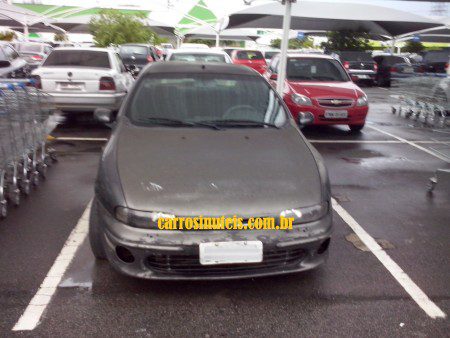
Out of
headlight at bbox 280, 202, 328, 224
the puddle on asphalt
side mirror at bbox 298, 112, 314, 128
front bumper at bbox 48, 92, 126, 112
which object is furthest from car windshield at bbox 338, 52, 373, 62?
headlight at bbox 280, 202, 328, 224

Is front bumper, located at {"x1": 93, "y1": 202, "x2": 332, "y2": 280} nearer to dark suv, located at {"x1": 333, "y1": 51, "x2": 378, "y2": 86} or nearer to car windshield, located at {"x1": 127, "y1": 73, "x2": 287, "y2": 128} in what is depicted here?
car windshield, located at {"x1": 127, "y1": 73, "x2": 287, "y2": 128}

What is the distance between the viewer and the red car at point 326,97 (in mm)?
8695

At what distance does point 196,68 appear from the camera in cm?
476

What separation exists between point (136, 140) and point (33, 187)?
7.85 ft

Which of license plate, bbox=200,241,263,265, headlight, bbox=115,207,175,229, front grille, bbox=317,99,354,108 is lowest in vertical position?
license plate, bbox=200,241,263,265

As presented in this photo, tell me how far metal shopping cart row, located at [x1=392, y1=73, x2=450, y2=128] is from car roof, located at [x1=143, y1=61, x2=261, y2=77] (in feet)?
15.7

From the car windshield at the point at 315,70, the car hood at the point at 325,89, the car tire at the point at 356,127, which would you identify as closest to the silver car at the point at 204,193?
the car hood at the point at 325,89

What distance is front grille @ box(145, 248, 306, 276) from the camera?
2.99 m

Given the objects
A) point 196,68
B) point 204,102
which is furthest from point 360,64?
point 204,102

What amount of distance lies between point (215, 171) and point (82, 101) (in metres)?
5.99

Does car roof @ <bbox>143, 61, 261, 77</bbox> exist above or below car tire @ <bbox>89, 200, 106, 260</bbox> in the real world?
above

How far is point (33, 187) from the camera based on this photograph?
5.49m

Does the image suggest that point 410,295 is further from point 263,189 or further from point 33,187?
point 33,187

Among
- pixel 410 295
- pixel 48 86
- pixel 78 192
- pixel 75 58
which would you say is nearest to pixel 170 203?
pixel 410 295
